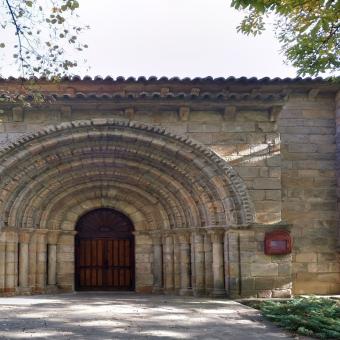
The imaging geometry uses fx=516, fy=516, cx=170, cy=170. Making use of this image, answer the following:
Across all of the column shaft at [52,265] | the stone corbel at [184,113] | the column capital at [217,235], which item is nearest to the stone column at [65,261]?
the column shaft at [52,265]

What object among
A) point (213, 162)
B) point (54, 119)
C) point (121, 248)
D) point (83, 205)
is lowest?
point (121, 248)

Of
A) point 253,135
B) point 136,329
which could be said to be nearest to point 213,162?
point 253,135

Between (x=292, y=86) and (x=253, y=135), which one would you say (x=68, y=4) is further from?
(x=292, y=86)

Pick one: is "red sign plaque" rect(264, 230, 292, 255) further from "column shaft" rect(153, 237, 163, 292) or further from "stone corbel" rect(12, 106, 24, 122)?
"stone corbel" rect(12, 106, 24, 122)

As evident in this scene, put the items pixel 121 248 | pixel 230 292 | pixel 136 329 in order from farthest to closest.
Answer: pixel 121 248 < pixel 230 292 < pixel 136 329

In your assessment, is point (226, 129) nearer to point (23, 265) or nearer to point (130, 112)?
point (130, 112)

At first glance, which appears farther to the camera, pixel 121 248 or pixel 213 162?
pixel 121 248

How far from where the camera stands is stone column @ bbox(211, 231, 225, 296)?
9.75m

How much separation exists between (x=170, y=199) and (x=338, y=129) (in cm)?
391

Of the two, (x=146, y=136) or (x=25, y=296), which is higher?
(x=146, y=136)

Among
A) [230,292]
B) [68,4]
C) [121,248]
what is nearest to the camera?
[68,4]

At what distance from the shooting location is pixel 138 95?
31.1 ft

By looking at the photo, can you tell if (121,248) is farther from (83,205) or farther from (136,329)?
(136,329)

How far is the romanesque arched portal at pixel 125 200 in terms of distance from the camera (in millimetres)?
9617
